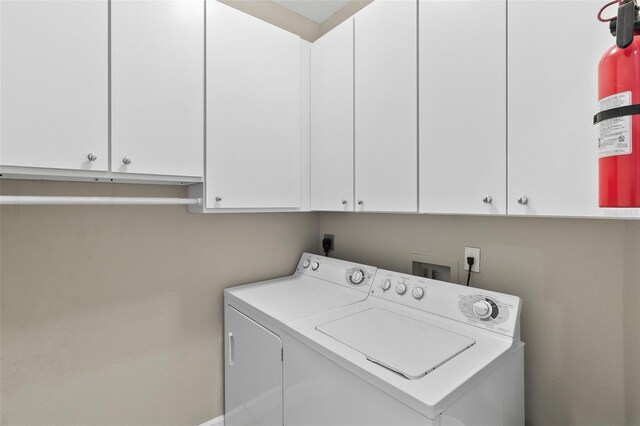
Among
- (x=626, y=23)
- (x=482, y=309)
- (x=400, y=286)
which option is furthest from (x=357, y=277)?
(x=626, y=23)

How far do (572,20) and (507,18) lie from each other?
0.66ft

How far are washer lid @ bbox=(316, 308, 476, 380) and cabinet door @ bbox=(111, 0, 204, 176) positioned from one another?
1008 mm

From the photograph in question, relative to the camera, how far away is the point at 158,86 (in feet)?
4.53

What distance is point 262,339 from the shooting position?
152 cm

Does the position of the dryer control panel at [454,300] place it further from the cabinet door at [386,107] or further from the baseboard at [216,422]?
the baseboard at [216,422]

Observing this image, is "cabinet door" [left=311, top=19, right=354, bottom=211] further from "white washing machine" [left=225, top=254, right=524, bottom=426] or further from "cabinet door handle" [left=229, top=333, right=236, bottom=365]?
"cabinet door handle" [left=229, top=333, right=236, bottom=365]

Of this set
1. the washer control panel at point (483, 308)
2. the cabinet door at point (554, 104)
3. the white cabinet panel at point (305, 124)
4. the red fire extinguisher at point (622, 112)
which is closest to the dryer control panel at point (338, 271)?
the white cabinet panel at point (305, 124)

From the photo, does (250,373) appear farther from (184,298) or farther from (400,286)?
(400,286)

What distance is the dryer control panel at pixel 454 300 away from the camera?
4.02 ft

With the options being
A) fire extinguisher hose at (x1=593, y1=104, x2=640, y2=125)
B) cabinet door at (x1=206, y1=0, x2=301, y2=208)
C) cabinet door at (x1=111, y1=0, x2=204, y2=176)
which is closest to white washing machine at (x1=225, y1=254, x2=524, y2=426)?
cabinet door at (x1=206, y1=0, x2=301, y2=208)

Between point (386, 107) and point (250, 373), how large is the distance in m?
1.52

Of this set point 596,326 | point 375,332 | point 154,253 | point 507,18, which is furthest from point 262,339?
point 507,18

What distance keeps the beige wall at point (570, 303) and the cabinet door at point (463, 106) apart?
14.3 inches

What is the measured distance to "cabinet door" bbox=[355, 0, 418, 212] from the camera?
54.1 inches
